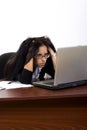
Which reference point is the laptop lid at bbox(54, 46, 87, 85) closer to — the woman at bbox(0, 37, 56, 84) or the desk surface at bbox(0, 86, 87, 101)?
the desk surface at bbox(0, 86, 87, 101)

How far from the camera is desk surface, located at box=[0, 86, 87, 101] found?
1.34 meters

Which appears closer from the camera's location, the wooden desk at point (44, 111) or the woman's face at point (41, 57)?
the wooden desk at point (44, 111)

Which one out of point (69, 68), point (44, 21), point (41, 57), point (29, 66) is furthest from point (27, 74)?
point (44, 21)

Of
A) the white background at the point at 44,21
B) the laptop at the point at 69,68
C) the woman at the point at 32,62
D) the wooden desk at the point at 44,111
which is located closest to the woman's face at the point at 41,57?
the woman at the point at 32,62

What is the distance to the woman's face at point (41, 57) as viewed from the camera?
1.93 meters

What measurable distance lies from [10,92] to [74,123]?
397 mm

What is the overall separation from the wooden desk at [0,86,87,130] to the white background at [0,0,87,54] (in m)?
1.46

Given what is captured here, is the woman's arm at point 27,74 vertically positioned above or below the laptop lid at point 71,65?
below

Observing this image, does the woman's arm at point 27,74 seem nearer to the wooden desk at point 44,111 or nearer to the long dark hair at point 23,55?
the long dark hair at point 23,55

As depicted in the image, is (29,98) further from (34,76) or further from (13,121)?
(34,76)

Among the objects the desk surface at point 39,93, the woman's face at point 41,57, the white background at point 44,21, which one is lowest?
the desk surface at point 39,93

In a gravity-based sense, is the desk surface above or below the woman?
below

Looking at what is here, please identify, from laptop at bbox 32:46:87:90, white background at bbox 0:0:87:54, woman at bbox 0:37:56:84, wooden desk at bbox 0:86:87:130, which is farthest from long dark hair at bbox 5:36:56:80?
white background at bbox 0:0:87:54

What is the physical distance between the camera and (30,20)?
2.92m
